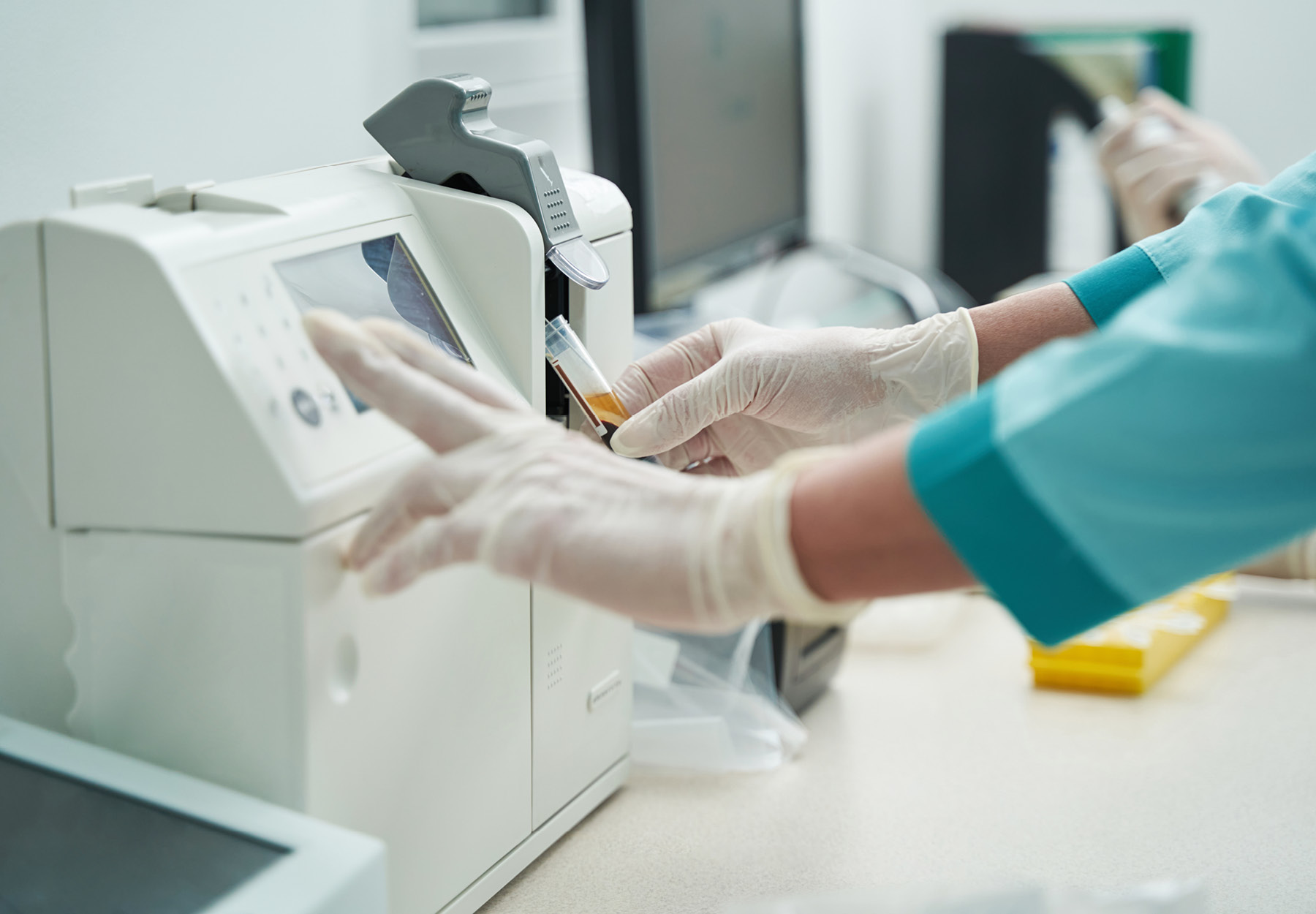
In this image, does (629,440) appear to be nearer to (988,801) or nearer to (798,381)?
(798,381)

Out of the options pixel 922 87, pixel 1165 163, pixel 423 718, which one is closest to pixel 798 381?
pixel 423 718

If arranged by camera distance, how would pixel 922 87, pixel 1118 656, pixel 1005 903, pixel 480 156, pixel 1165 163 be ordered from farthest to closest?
pixel 922 87
pixel 1165 163
pixel 1118 656
pixel 480 156
pixel 1005 903

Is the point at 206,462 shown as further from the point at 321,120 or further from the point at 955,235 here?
the point at 955,235

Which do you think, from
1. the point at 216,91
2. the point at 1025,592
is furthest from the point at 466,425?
the point at 216,91

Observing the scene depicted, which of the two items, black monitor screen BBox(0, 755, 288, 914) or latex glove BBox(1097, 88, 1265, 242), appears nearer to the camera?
black monitor screen BBox(0, 755, 288, 914)

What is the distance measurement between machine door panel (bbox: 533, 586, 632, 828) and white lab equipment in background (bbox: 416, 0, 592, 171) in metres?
0.69

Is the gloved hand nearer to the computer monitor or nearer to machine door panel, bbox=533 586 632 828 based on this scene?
machine door panel, bbox=533 586 632 828

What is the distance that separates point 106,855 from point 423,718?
168mm

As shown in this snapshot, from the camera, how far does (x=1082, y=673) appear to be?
109 cm

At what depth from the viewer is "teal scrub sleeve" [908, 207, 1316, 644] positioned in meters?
0.51

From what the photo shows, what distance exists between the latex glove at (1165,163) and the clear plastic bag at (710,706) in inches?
45.8

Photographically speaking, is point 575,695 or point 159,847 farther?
point 575,695

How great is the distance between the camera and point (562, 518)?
561 mm

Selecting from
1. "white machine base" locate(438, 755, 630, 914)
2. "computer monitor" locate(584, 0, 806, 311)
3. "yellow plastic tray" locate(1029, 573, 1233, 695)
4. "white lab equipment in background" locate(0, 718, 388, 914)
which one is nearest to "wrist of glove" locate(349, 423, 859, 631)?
"white lab equipment in background" locate(0, 718, 388, 914)
